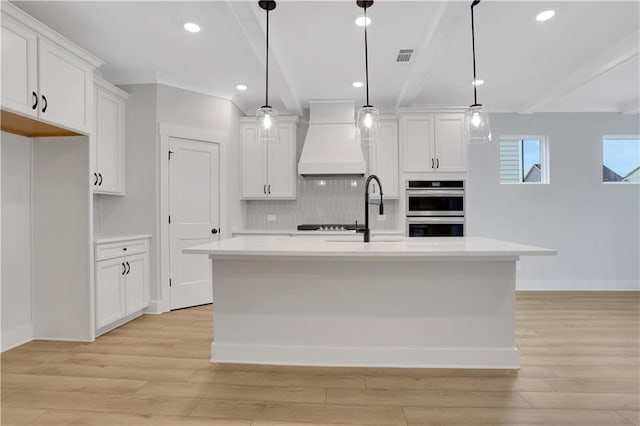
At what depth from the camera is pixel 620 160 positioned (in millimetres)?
5352

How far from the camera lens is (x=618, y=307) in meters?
4.24

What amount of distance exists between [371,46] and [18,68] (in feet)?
9.17

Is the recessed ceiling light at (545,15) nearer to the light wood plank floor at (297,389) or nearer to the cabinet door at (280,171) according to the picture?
the light wood plank floor at (297,389)

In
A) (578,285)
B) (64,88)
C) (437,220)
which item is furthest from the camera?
(578,285)

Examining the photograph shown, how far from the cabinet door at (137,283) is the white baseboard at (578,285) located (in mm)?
5042

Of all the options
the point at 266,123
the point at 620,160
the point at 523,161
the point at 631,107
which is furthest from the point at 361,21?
the point at 620,160

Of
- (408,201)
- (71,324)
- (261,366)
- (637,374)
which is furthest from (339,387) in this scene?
(408,201)

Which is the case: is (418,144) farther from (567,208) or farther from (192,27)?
(192,27)

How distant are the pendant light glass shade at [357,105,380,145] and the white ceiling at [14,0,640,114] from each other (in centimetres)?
80

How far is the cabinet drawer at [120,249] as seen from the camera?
3.25m

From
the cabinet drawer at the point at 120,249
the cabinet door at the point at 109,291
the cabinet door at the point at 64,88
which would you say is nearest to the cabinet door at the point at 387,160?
the cabinet drawer at the point at 120,249

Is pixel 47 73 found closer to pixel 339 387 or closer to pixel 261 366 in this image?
pixel 261 366

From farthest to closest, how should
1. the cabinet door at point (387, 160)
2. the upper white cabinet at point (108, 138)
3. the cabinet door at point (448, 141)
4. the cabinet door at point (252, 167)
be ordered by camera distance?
1. the cabinet door at point (252, 167)
2. the cabinet door at point (387, 160)
3. the cabinet door at point (448, 141)
4. the upper white cabinet at point (108, 138)

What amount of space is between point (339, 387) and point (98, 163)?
3174mm
